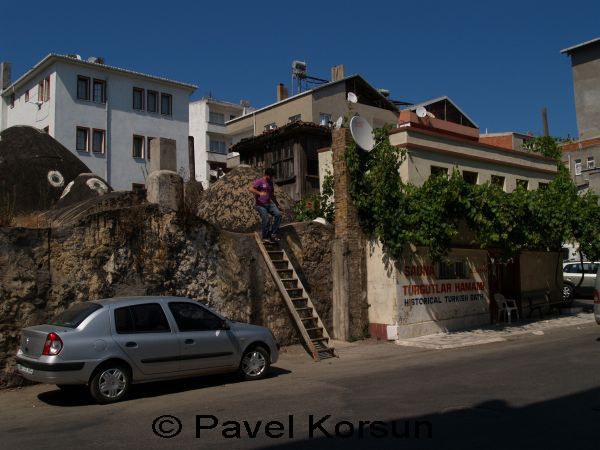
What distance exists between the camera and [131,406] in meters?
8.05

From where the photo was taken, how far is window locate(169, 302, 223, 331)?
9.21 m

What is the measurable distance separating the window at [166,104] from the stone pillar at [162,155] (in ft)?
109

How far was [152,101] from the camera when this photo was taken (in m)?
43.7

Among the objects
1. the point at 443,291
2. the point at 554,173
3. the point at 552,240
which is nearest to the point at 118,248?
the point at 443,291

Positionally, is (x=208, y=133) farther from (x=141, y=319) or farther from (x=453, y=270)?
(x=141, y=319)

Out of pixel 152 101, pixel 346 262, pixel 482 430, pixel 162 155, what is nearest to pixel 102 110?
pixel 152 101

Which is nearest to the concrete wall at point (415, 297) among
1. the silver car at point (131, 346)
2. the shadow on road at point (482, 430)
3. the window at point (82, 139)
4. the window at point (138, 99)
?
the silver car at point (131, 346)

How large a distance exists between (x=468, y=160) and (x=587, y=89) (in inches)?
1608

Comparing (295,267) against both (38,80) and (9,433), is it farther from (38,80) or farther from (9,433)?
(38,80)

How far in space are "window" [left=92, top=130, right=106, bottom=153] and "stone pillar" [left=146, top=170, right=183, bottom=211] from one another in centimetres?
2994

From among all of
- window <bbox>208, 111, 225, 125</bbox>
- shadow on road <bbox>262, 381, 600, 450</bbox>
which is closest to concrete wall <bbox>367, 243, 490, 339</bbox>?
shadow on road <bbox>262, 381, 600, 450</bbox>

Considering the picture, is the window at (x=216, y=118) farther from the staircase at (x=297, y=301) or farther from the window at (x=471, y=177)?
the staircase at (x=297, y=301)

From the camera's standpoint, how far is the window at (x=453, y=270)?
16.2 metres

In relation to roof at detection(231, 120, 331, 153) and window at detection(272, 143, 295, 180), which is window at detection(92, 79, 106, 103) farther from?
window at detection(272, 143, 295, 180)
